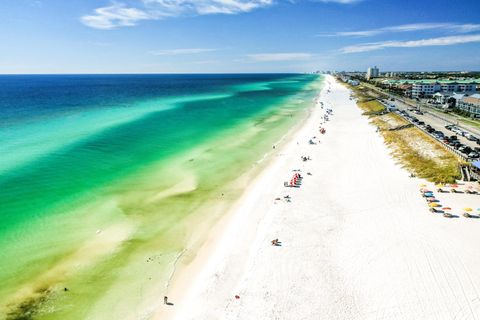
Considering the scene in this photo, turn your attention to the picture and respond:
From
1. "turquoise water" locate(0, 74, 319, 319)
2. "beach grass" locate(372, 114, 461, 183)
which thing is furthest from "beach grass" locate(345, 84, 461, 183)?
"turquoise water" locate(0, 74, 319, 319)

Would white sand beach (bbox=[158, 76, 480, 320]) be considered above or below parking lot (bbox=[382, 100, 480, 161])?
below

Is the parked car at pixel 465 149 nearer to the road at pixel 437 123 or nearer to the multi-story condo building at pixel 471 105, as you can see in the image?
the road at pixel 437 123

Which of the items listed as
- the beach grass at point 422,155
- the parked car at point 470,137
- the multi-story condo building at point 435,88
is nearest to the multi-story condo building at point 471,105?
the beach grass at point 422,155

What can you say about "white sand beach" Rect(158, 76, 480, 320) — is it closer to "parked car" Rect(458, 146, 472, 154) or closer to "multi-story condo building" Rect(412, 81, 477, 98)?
"parked car" Rect(458, 146, 472, 154)

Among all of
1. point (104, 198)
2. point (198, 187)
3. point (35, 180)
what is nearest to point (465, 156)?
point (198, 187)

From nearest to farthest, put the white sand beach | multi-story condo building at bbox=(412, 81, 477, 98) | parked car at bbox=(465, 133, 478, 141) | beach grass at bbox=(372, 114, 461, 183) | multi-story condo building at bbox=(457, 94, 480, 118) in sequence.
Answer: the white sand beach
beach grass at bbox=(372, 114, 461, 183)
parked car at bbox=(465, 133, 478, 141)
multi-story condo building at bbox=(457, 94, 480, 118)
multi-story condo building at bbox=(412, 81, 477, 98)

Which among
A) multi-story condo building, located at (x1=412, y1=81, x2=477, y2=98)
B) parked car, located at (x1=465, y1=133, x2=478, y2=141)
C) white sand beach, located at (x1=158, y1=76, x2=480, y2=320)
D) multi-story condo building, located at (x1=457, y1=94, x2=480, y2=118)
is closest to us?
white sand beach, located at (x1=158, y1=76, x2=480, y2=320)
